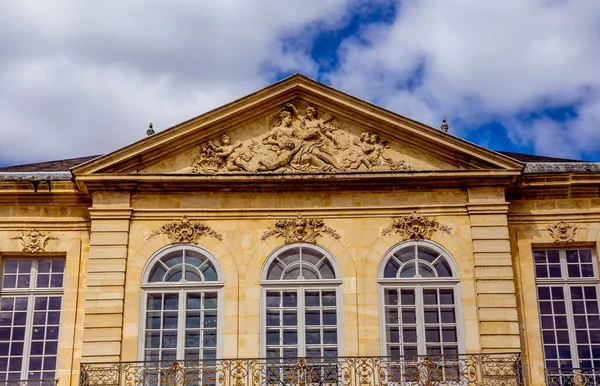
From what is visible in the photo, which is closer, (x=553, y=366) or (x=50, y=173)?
(x=553, y=366)

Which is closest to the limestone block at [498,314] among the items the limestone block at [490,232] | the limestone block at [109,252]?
the limestone block at [490,232]

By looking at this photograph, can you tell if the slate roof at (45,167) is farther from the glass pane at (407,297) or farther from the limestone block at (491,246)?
the limestone block at (491,246)

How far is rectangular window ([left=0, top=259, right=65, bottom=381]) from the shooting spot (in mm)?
13711

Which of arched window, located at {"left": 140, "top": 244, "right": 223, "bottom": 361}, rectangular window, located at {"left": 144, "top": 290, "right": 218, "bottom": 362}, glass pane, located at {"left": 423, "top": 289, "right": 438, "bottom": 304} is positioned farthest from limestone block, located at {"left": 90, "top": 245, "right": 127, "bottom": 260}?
glass pane, located at {"left": 423, "top": 289, "right": 438, "bottom": 304}

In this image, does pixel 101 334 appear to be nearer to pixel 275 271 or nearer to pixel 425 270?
pixel 275 271

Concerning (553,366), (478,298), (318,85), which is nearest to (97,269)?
(318,85)

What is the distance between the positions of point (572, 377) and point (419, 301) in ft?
8.09

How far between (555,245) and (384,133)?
3219 mm

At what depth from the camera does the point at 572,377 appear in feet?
43.6

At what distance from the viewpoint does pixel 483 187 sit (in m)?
14.1

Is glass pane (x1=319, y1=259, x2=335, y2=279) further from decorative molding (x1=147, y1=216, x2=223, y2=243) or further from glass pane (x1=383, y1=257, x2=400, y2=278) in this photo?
decorative molding (x1=147, y1=216, x2=223, y2=243)

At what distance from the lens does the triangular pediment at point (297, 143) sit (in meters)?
14.2

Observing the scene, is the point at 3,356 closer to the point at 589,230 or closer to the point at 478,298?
the point at 478,298

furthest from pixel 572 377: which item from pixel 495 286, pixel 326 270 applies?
pixel 326 270
